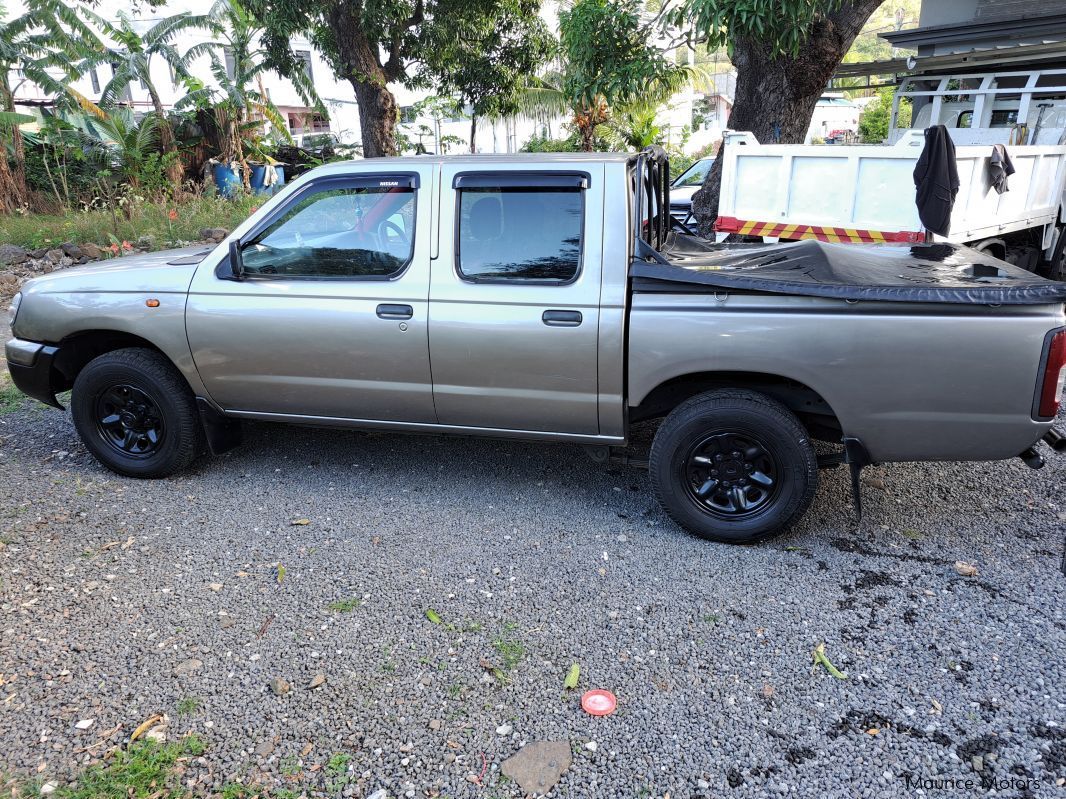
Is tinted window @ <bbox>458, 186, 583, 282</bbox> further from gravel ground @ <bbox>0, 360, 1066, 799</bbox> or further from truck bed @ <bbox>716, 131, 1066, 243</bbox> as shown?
truck bed @ <bbox>716, 131, 1066, 243</bbox>

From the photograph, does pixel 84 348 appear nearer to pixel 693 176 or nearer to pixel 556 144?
pixel 693 176

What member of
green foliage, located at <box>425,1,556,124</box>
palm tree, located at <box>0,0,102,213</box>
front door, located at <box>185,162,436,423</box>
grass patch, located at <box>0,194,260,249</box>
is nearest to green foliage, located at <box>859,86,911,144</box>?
green foliage, located at <box>425,1,556,124</box>

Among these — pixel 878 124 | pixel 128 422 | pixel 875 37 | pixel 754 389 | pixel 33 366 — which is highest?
pixel 875 37

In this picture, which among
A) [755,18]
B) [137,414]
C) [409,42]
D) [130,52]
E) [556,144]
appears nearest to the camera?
[137,414]

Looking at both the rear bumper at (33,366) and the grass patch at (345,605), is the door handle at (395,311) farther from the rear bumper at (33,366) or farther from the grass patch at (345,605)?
the rear bumper at (33,366)

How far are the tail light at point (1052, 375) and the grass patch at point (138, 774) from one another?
3605 millimetres

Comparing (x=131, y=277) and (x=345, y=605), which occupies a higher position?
(x=131, y=277)

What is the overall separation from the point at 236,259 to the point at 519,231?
5.18 feet

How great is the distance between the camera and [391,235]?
168 inches

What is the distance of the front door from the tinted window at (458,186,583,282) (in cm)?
23

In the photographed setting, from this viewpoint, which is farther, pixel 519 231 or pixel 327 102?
pixel 327 102

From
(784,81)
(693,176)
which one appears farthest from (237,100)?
(784,81)

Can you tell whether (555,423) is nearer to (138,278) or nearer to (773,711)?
(773,711)

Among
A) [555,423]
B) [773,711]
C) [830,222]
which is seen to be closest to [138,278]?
[555,423]
